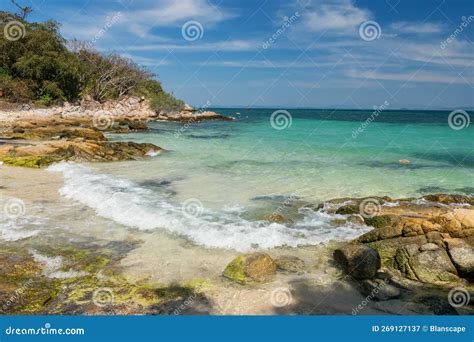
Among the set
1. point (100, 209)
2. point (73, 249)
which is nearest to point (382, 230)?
point (73, 249)

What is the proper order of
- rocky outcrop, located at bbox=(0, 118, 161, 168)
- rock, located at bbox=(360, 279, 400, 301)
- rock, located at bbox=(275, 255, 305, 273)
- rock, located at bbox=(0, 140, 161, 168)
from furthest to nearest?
1. rocky outcrop, located at bbox=(0, 118, 161, 168)
2. rock, located at bbox=(0, 140, 161, 168)
3. rock, located at bbox=(275, 255, 305, 273)
4. rock, located at bbox=(360, 279, 400, 301)

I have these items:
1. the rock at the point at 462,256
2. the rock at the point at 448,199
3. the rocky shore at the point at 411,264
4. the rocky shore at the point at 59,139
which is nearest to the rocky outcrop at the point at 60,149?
the rocky shore at the point at 59,139

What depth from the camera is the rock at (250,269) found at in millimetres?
7141

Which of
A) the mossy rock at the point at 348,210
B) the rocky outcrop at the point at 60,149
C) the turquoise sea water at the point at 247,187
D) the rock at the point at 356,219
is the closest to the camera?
the turquoise sea water at the point at 247,187

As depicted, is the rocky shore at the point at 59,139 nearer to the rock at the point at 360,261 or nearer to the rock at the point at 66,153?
the rock at the point at 66,153

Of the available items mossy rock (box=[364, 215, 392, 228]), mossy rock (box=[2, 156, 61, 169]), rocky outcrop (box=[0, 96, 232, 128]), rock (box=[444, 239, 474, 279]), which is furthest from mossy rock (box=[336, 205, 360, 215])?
rocky outcrop (box=[0, 96, 232, 128])

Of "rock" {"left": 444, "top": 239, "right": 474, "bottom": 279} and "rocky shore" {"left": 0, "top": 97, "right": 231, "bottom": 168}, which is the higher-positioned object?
"rocky shore" {"left": 0, "top": 97, "right": 231, "bottom": 168}

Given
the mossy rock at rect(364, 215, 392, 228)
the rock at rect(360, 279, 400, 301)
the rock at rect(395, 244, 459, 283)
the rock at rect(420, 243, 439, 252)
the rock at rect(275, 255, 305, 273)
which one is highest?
the mossy rock at rect(364, 215, 392, 228)

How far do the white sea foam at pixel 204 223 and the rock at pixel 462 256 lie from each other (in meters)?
2.57

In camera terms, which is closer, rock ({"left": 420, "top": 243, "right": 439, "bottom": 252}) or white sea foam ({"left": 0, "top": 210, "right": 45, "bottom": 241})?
rock ({"left": 420, "top": 243, "right": 439, "bottom": 252})

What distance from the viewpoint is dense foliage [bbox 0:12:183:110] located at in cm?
4844

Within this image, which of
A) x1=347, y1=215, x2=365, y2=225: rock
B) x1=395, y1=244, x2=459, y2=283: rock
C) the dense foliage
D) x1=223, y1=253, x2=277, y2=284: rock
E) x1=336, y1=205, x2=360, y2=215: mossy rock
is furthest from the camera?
the dense foliage

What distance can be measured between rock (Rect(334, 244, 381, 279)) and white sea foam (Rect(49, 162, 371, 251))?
1.68 metres

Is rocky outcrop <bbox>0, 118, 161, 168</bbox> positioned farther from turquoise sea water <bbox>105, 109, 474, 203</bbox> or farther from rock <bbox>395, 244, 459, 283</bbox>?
rock <bbox>395, 244, 459, 283</bbox>
